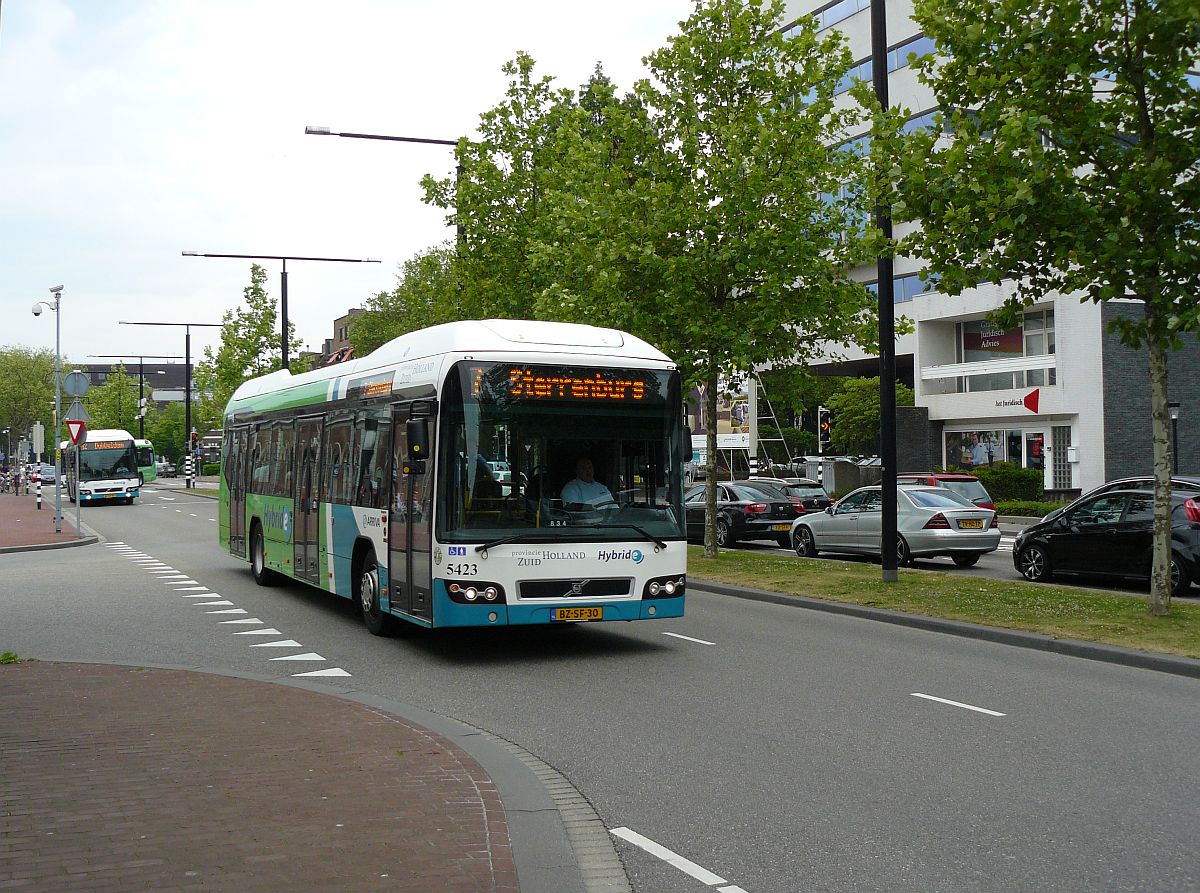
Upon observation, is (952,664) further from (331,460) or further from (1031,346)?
(1031,346)

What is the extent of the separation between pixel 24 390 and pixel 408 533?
121 m

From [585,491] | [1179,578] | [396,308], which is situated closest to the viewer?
[585,491]

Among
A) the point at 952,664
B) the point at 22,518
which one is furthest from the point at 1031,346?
the point at 952,664

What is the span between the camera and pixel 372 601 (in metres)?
12.4

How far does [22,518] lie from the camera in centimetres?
3966

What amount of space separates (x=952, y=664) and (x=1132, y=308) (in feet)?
122

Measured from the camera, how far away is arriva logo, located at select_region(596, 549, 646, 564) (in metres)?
10.8

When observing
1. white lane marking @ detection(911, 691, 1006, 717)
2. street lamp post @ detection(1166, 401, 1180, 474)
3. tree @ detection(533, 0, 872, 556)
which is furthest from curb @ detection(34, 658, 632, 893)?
street lamp post @ detection(1166, 401, 1180, 474)

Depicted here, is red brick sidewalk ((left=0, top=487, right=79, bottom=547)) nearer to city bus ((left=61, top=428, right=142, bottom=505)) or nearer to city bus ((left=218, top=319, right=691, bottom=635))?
city bus ((left=61, top=428, right=142, bottom=505))

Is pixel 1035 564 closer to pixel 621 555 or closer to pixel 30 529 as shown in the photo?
pixel 621 555

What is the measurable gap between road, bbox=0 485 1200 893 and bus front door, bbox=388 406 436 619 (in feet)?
1.88

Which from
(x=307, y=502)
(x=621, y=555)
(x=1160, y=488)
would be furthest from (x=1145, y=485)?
(x=307, y=502)

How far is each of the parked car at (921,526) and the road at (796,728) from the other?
21.6 ft

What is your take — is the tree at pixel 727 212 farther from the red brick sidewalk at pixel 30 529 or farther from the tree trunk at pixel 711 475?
the red brick sidewalk at pixel 30 529
